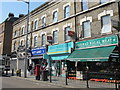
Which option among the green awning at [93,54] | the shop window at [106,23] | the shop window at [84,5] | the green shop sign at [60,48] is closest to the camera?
the green awning at [93,54]

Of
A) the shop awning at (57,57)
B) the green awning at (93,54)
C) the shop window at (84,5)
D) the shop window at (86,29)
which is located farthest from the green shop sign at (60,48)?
the shop window at (84,5)

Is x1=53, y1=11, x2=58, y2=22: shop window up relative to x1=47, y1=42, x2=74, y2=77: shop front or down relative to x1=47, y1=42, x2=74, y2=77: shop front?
up

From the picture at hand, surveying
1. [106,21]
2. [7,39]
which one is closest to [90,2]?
[106,21]

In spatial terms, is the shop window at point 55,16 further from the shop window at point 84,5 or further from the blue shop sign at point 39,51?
the shop window at point 84,5

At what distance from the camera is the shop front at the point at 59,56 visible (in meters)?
17.9

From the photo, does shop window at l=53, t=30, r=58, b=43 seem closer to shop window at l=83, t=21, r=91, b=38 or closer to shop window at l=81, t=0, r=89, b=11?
shop window at l=83, t=21, r=91, b=38

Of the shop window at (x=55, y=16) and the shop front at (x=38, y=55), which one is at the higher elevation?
the shop window at (x=55, y=16)

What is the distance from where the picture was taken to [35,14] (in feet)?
83.4

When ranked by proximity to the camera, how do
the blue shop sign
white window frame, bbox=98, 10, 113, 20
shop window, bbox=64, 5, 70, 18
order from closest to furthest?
white window frame, bbox=98, 10, 113, 20, shop window, bbox=64, 5, 70, 18, the blue shop sign

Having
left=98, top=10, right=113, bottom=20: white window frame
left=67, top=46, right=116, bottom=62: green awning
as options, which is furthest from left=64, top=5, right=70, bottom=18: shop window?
left=67, top=46, right=116, bottom=62: green awning

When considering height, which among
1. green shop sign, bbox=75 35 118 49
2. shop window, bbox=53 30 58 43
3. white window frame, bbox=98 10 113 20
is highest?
white window frame, bbox=98 10 113 20

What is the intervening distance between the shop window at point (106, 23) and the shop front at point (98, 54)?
3.04 ft

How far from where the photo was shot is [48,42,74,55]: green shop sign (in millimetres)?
17553

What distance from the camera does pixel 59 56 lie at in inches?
754
